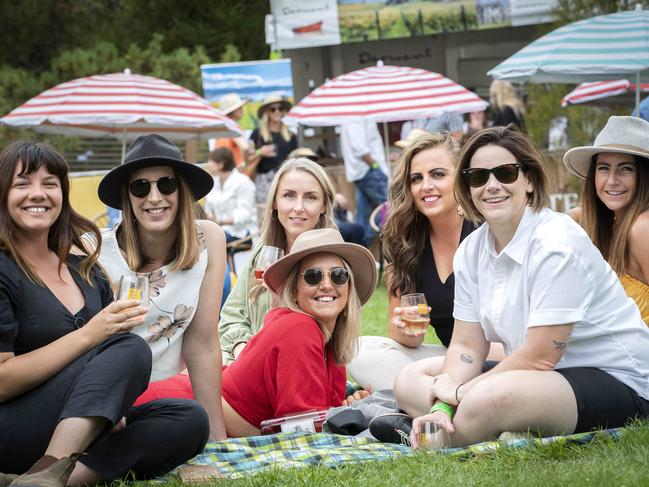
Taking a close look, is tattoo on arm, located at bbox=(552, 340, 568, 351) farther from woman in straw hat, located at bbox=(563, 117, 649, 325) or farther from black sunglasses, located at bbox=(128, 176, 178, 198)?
black sunglasses, located at bbox=(128, 176, 178, 198)

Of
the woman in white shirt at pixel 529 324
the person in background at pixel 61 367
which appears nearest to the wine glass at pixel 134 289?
the person in background at pixel 61 367

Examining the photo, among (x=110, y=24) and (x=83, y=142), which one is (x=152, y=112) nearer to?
(x=83, y=142)

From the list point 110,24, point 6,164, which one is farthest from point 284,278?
point 110,24

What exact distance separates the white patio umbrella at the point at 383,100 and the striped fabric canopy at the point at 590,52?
1.74m

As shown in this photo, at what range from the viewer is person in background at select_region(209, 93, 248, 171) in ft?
52.6

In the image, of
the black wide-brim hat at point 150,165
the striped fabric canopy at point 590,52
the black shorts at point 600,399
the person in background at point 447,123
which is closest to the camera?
the black shorts at point 600,399

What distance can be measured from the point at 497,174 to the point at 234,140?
38.3 ft

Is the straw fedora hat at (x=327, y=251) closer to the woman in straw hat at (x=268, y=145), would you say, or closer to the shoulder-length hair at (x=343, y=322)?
the shoulder-length hair at (x=343, y=322)

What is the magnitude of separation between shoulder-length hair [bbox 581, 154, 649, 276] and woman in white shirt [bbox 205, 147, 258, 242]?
668 centimetres

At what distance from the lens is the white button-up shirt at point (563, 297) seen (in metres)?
4.40

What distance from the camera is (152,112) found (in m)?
11.7

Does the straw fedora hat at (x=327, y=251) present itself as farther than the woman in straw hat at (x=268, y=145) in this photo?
No

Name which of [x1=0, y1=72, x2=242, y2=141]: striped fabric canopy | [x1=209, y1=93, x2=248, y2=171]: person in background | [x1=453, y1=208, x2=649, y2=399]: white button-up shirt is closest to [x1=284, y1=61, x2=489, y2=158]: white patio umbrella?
[x1=0, y1=72, x2=242, y2=141]: striped fabric canopy

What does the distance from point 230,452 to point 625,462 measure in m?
1.75
